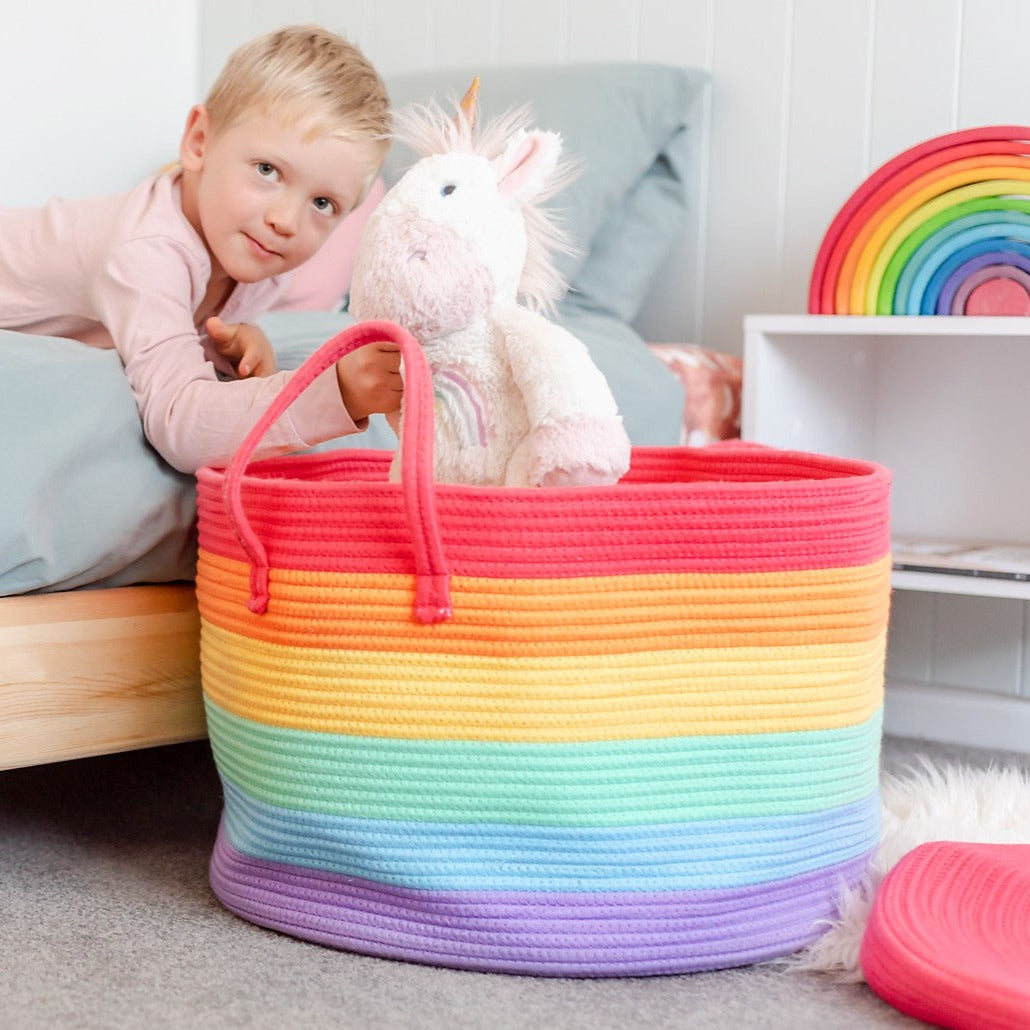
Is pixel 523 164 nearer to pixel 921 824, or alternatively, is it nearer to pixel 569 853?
pixel 569 853

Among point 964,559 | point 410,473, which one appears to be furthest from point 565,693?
point 964,559

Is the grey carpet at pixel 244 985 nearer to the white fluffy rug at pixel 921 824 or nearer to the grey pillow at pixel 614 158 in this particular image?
the white fluffy rug at pixel 921 824

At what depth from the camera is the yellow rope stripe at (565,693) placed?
842 millimetres

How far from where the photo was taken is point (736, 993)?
2.81 feet

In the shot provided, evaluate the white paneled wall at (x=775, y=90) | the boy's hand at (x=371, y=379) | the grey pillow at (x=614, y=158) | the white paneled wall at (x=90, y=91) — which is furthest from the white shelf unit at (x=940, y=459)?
the white paneled wall at (x=90, y=91)

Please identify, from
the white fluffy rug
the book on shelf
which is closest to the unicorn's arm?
the white fluffy rug

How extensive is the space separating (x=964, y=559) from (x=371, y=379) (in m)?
0.84

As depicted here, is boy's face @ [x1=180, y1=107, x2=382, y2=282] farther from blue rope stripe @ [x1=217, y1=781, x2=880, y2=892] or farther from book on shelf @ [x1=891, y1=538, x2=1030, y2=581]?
book on shelf @ [x1=891, y1=538, x2=1030, y2=581]

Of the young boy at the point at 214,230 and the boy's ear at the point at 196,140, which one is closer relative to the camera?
the young boy at the point at 214,230

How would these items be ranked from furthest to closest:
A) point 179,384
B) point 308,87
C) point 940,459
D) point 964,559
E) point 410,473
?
point 940,459, point 964,559, point 308,87, point 179,384, point 410,473

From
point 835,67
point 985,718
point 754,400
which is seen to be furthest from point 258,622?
point 835,67

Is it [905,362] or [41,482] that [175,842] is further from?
[905,362]

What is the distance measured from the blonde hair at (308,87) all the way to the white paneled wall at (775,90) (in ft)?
2.77

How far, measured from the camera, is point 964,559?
1.54m
